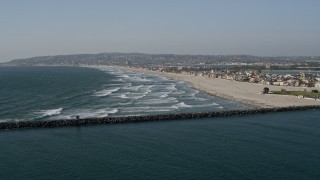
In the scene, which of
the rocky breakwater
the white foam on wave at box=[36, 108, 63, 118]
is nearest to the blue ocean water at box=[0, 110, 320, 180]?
the rocky breakwater

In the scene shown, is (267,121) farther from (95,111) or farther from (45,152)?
(45,152)

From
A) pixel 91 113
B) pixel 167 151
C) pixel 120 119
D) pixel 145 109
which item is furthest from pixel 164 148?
pixel 145 109

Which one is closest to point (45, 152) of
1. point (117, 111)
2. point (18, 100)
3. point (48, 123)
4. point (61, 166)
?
point (61, 166)

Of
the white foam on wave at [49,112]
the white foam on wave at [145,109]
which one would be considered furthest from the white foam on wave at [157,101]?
the white foam on wave at [49,112]

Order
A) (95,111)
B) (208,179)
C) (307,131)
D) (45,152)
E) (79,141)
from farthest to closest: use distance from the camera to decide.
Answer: (95,111) < (307,131) < (79,141) < (45,152) < (208,179)

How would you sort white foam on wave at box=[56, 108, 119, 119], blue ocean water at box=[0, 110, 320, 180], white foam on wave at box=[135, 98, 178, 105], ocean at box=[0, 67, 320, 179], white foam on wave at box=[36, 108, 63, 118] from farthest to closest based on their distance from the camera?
1. white foam on wave at box=[135, 98, 178, 105]
2. white foam on wave at box=[36, 108, 63, 118]
3. white foam on wave at box=[56, 108, 119, 119]
4. ocean at box=[0, 67, 320, 179]
5. blue ocean water at box=[0, 110, 320, 180]

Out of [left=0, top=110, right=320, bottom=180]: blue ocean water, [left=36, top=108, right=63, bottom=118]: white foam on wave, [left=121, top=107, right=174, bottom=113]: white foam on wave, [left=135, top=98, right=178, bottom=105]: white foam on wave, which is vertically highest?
[left=36, top=108, right=63, bottom=118]: white foam on wave

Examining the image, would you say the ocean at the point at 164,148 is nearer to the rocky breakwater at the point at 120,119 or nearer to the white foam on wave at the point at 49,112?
the white foam on wave at the point at 49,112

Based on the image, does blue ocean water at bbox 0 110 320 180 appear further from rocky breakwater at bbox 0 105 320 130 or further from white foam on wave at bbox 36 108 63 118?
white foam on wave at bbox 36 108 63 118
